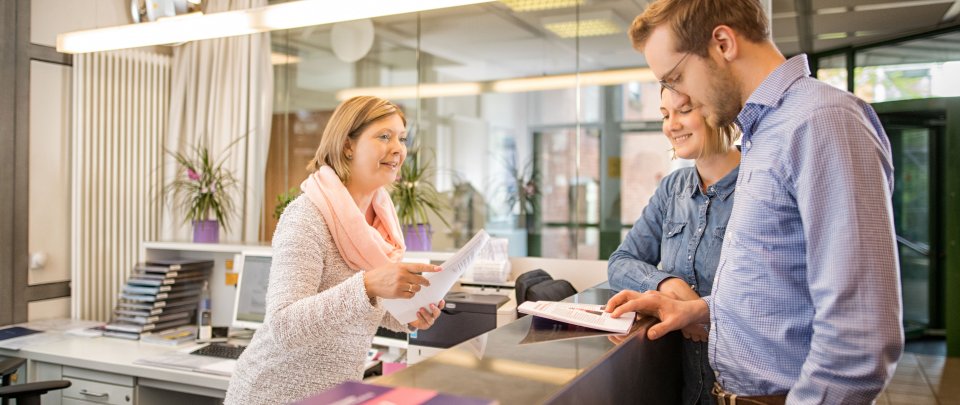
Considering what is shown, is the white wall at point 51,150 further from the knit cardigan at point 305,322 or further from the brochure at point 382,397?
the brochure at point 382,397

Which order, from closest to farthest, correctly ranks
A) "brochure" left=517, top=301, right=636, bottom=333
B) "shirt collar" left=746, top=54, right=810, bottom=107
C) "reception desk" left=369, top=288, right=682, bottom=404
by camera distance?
"reception desk" left=369, top=288, right=682, bottom=404
"shirt collar" left=746, top=54, right=810, bottom=107
"brochure" left=517, top=301, right=636, bottom=333

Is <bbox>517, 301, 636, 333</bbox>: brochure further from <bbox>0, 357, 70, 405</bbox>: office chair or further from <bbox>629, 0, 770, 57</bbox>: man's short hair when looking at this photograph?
<bbox>0, 357, 70, 405</bbox>: office chair

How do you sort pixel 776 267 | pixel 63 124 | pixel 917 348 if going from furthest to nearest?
pixel 917 348, pixel 63 124, pixel 776 267

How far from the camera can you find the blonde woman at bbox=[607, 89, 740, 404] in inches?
65.4

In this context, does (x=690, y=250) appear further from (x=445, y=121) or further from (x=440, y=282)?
(x=445, y=121)

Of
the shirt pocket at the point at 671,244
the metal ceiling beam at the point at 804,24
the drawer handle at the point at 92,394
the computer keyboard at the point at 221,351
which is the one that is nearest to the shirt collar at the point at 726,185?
the shirt pocket at the point at 671,244

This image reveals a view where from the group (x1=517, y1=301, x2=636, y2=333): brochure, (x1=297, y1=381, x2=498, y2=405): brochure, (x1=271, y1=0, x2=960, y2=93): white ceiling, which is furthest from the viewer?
(x1=271, y1=0, x2=960, y2=93): white ceiling

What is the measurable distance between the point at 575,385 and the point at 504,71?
443cm

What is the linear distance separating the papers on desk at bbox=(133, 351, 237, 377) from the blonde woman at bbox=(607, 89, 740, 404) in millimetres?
1891

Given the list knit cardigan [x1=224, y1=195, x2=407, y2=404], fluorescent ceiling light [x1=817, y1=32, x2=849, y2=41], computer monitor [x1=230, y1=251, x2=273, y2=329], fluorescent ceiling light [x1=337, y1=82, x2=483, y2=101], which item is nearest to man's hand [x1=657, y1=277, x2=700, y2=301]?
knit cardigan [x1=224, y1=195, x2=407, y2=404]

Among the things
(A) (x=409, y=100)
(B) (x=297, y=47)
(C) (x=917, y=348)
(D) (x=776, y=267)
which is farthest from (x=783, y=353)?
(C) (x=917, y=348)

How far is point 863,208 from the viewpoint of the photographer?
3.12 feet

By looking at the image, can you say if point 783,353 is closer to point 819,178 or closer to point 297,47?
point 819,178

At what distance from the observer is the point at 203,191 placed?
402 centimetres
